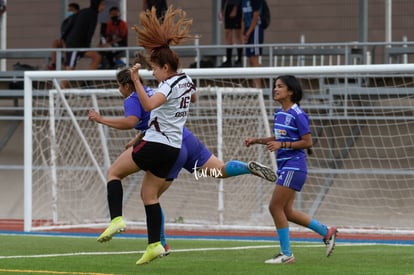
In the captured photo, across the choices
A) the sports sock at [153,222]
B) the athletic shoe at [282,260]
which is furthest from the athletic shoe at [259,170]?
the sports sock at [153,222]

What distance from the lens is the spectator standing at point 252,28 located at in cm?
1992

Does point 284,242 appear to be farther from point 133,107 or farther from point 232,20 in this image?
point 232,20

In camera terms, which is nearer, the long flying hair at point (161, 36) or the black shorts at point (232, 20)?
the long flying hair at point (161, 36)

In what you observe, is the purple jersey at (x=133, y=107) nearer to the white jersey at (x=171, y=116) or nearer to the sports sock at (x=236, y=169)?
the white jersey at (x=171, y=116)

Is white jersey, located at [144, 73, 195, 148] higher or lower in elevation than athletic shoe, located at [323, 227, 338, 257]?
higher

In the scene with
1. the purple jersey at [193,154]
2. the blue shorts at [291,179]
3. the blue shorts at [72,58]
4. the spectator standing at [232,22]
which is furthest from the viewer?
the blue shorts at [72,58]

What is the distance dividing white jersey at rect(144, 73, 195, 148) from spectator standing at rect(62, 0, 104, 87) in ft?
36.1

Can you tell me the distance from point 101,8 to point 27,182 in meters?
6.02

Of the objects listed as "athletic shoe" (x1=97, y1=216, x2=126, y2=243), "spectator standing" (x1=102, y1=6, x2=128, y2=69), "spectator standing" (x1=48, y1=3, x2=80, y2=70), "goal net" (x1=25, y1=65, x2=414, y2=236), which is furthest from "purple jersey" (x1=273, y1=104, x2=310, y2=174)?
"spectator standing" (x1=102, y1=6, x2=128, y2=69)

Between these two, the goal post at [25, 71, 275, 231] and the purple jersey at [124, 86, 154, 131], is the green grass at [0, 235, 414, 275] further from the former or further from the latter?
the goal post at [25, 71, 275, 231]

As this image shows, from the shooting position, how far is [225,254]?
11266mm

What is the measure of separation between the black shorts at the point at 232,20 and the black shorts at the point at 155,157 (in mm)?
11250

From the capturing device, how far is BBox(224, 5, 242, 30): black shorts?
2066cm

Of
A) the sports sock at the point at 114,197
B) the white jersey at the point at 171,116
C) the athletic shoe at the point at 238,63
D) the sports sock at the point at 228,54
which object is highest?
the sports sock at the point at 228,54
